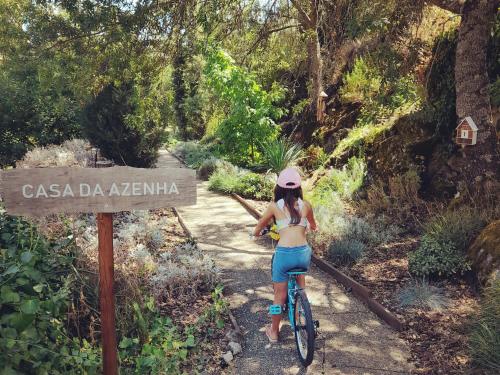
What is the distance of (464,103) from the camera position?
6809 millimetres

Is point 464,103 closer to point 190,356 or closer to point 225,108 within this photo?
point 190,356

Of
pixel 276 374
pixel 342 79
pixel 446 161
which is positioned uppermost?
pixel 342 79

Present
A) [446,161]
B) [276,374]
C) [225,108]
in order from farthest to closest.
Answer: [225,108]
[446,161]
[276,374]

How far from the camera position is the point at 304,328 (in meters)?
3.99

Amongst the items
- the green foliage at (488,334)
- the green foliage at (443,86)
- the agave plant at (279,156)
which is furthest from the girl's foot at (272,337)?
the agave plant at (279,156)

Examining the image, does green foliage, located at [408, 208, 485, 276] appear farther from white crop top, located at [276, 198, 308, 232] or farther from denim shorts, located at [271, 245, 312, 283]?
white crop top, located at [276, 198, 308, 232]

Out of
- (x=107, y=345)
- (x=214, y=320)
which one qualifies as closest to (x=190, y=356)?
(x=214, y=320)

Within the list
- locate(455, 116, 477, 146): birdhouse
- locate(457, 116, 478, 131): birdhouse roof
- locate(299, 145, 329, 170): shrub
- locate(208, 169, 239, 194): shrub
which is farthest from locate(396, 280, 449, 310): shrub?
locate(299, 145, 329, 170): shrub

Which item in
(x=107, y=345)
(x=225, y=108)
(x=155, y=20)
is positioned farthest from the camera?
(x=225, y=108)

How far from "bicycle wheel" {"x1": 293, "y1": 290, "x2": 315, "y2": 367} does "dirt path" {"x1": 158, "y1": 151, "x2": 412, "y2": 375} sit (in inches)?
5.6

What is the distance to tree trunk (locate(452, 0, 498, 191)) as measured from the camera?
654 centimetres

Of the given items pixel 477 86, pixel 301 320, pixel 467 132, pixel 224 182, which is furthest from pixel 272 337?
pixel 224 182

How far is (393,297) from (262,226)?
224cm

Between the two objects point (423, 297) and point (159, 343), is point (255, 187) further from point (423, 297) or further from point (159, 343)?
point (159, 343)
